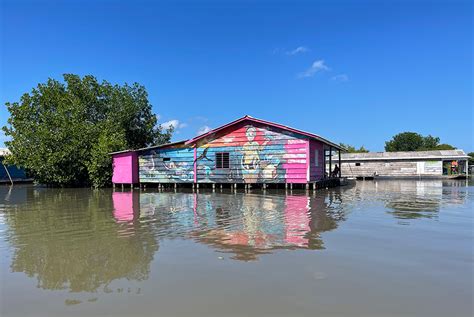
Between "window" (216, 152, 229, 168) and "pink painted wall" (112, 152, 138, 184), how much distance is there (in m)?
6.52

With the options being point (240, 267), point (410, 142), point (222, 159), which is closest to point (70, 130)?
point (222, 159)

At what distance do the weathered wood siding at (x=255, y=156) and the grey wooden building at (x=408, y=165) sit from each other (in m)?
19.5

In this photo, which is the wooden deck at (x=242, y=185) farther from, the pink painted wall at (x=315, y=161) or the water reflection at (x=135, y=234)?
the water reflection at (x=135, y=234)

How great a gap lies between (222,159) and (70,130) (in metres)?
12.8

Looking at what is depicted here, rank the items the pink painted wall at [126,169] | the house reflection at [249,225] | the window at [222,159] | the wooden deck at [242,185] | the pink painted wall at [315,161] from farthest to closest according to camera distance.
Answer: the pink painted wall at [126,169] < the window at [222,159] < the wooden deck at [242,185] < the pink painted wall at [315,161] < the house reflection at [249,225]

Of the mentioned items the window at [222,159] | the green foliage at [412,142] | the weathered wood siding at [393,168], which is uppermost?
the green foliage at [412,142]

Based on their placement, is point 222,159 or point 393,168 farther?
point 393,168

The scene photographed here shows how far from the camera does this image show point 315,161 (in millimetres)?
23094

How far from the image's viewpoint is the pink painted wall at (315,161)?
21.8 m

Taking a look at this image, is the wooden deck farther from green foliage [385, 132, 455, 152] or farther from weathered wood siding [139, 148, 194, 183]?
green foliage [385, 132, 455, 152]

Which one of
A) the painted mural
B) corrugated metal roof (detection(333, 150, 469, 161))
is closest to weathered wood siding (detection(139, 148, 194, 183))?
the painted mural

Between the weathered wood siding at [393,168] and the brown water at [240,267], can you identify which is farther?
the weathered wood siding at [393,168]

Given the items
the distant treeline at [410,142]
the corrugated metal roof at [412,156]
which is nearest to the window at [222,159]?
the corrugated metal roof at [412,156]

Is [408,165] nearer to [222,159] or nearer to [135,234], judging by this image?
[222,159]
